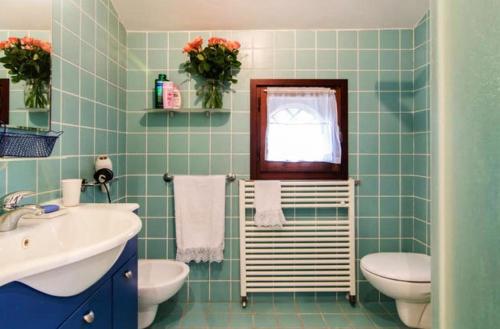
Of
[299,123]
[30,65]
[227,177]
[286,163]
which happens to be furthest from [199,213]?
[30,65]

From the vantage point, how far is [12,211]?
95 centimetres

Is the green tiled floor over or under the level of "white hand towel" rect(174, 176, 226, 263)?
under

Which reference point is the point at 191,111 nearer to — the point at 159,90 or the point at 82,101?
the point at 159,90

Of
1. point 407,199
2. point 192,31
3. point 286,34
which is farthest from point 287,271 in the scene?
point 192,31

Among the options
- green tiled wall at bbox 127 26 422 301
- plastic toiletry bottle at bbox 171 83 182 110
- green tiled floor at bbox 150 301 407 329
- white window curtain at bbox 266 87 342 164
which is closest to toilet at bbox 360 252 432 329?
green tiled floor at bbox 150 301 407 329

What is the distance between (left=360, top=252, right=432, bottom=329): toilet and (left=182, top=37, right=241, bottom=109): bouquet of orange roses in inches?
56.3

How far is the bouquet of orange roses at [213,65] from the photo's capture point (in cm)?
200

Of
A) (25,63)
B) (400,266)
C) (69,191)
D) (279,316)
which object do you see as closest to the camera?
(25,63)

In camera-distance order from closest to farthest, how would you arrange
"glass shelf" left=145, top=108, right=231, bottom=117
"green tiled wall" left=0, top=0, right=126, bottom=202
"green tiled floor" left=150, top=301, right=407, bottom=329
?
1. "green tiled wall" left=0, top=0, right=126, bottom=202
2. "green tiled floor" left=150, top=301, right=407, bottom=329
3. "glass shelf" left=145, top=108, right=231, bottom=117

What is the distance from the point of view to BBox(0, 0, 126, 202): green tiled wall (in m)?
1.31

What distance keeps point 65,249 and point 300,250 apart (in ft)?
5.09

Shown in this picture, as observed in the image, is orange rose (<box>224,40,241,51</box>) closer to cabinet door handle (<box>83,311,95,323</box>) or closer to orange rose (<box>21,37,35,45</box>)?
orange rose (<box>21,37,35,45</box>)

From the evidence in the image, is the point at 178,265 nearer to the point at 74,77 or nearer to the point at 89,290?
the point at 89,290

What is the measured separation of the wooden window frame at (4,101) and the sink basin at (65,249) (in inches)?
14.9
